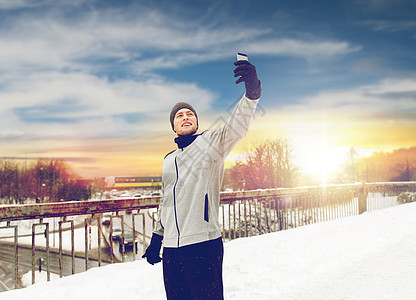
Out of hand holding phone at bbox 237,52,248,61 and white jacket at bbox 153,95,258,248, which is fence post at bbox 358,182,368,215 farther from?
hand holding phone at bbox 237,52,248,61

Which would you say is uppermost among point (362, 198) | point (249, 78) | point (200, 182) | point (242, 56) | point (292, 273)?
point (242, 56)

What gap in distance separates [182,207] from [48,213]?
2.58 m

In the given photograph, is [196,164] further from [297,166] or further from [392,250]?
[297,166]

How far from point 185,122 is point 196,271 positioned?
1.00 metres

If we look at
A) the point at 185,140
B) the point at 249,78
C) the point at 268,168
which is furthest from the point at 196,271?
the point at 268,168

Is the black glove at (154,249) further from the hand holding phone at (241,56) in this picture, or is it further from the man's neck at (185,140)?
the hand holding phone at (241,56)

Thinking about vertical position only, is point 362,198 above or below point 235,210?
below

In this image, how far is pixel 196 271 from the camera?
1994mm

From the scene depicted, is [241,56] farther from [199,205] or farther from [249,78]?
[199,205]

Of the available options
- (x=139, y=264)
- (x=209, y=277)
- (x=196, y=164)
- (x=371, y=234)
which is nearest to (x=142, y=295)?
(x=139, y=264)

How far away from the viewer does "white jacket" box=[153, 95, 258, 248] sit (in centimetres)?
201

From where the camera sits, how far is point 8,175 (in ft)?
260

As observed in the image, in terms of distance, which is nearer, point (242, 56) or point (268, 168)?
point (242, 56)

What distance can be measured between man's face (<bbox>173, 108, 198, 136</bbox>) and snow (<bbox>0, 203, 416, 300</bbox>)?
243 centimetres
